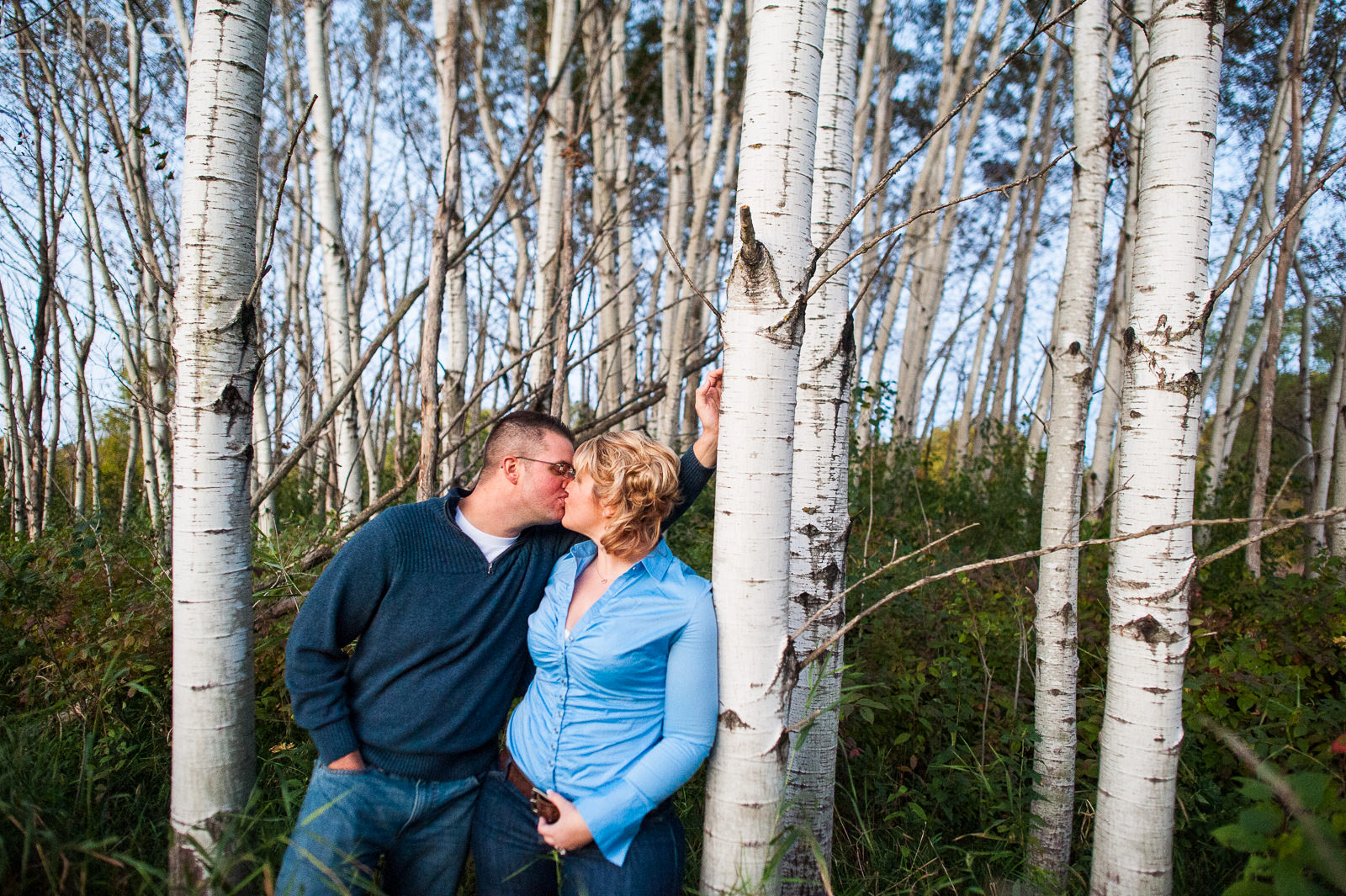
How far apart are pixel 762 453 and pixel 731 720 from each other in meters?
0.59

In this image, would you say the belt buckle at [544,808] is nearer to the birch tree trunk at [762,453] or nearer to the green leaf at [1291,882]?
the birch tree trunk at [762,453]

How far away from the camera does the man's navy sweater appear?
183cm

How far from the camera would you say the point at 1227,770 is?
2.97 meters

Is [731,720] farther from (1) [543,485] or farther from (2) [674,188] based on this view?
(2) [674,188]

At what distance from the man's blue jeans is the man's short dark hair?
0.86 metres

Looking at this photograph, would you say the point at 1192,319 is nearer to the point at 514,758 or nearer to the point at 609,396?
the point at 514,758

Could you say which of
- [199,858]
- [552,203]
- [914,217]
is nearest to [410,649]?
[199,858]

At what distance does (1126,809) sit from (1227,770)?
5.06 feet

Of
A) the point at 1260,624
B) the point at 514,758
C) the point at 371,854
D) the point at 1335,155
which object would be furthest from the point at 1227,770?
the point at 1335,155

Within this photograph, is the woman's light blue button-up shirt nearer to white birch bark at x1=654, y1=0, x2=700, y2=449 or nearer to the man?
the man

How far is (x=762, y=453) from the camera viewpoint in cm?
157

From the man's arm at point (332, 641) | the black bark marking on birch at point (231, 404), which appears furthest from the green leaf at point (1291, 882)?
the black bark marking on birch at point (231, 404)

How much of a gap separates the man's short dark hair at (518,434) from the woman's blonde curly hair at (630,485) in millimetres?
219

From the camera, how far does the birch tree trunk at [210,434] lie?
182cm
